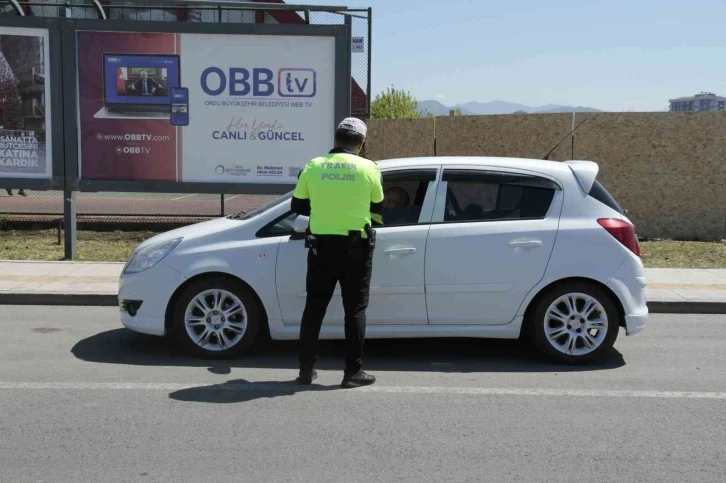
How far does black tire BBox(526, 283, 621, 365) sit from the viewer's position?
6.30 metres

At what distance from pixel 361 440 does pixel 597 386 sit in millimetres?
2114

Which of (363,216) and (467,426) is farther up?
(363,216)

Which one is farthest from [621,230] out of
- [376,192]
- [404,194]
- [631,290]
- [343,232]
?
[343,232]

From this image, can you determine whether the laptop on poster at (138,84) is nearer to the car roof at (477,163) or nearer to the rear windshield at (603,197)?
the car roof at (477,163)

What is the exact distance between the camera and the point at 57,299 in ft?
29.2

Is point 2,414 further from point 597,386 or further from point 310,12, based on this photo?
point 310,12

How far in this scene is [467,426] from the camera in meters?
4.96

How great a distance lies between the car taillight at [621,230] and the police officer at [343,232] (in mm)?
1937

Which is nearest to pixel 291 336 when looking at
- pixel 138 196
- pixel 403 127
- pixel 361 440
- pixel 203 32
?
pixel 361 440

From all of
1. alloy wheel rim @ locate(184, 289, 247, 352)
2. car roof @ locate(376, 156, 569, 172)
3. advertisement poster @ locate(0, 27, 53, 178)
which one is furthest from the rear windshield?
advertisement poster @ locate(0, 27, 53, 178)

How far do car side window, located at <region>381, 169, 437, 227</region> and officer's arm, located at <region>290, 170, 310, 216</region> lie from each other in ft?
2.85

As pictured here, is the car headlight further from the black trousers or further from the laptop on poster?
the laptop on poster

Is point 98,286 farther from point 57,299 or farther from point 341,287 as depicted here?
point 341,287

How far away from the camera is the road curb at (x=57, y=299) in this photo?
888 cm
